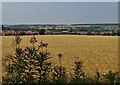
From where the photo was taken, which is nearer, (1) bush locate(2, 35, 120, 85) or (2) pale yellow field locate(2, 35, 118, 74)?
(1) bush locate(2, 35, 120, 85)

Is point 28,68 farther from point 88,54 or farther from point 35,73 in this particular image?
point 88,54

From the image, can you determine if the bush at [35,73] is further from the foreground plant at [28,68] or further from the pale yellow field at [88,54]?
the pale yellow field at [88,54]

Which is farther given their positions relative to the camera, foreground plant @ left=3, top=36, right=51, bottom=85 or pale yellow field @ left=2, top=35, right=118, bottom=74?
pale yellow field @ left=2, top=35, right=118, bottom=74

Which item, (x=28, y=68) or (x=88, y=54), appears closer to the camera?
(x=28, y=68)

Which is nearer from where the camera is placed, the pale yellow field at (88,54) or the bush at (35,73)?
the bush at (35,73)

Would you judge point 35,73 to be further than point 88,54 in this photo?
No

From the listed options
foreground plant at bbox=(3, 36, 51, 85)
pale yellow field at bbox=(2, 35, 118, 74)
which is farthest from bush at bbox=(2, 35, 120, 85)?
pale yellow field at bbox=(2, 35, 118, 74)

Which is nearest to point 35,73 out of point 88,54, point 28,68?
point 28,68

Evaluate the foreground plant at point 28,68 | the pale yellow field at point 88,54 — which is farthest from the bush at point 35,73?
the pale yellow field at point 88,54

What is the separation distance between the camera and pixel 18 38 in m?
7.00

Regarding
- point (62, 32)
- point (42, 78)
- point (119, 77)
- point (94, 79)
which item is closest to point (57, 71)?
point (42, 78)

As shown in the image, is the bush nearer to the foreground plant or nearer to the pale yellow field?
the foreground plant

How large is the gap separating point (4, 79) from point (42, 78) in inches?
27.3

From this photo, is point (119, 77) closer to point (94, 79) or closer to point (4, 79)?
point (94, 79)
